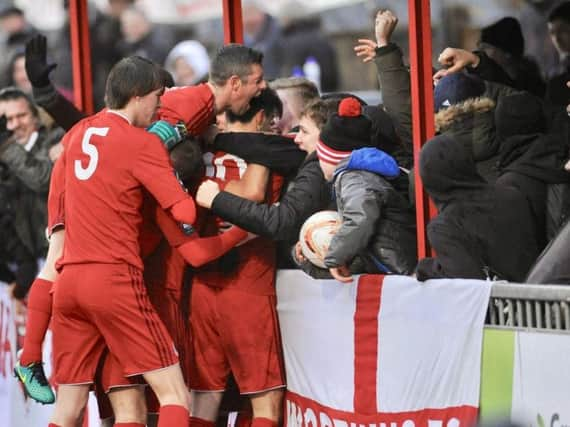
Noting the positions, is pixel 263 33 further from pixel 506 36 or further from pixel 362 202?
pixel 362 202

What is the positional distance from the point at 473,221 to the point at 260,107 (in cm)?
153

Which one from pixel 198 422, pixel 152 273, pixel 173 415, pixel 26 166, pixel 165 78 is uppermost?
pixel 165 78

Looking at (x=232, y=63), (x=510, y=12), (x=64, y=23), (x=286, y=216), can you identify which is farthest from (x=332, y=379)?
(x=64, y=23)

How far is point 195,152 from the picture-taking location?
20.9ft

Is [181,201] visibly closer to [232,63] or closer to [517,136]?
[232,63]

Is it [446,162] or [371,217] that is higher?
[446,162]

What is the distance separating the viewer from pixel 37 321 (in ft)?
21.7

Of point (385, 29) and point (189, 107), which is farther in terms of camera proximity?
point (385, 29)

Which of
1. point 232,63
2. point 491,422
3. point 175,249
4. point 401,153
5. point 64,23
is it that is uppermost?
point 64,23

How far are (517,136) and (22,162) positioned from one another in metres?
4.31

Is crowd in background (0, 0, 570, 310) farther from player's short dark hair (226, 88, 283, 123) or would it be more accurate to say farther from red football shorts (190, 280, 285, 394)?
red football shorts (190, 280, 285, 394)

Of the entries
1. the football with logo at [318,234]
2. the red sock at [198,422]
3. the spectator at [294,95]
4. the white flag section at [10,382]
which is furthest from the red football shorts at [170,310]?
the white flag section at [10,382]

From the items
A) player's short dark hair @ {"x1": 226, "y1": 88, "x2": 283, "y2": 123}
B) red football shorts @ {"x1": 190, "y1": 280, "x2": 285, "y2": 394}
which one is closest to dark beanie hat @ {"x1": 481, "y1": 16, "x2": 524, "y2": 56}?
player's short dark hair @ {"x1": 226, "y1": 88, "x2": 283, "y2": 123}

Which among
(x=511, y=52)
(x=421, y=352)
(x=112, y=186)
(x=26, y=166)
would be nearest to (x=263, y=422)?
(x=421, y=352)
